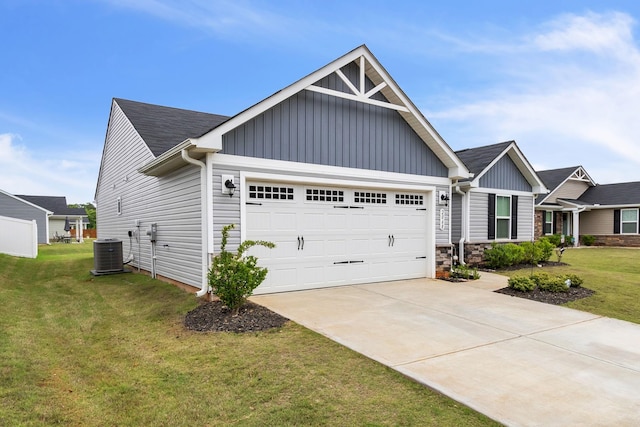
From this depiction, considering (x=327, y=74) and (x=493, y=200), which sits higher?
(x=327, y=74)

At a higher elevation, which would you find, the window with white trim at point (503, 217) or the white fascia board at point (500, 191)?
the white fascia board at point (500, 191)

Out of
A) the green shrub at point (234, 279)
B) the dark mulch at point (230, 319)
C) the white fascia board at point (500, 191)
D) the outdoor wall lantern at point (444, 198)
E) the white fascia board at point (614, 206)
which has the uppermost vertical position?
the white fascia board at point (500, 191)

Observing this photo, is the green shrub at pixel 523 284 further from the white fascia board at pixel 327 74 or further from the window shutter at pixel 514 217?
the window shutter at pixel 514 217

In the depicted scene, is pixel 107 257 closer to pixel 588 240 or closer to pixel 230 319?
pixel 230 319

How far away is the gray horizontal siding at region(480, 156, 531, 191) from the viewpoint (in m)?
13.0

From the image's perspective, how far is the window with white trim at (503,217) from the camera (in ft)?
44.3

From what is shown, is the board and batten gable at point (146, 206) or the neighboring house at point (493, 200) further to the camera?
the neighboring house at point (493, 200)

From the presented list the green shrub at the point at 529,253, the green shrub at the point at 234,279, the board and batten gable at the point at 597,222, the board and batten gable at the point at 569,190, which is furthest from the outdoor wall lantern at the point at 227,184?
the board and batten gable at the point at 597,222

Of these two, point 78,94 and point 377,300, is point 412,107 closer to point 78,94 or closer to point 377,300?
point 377,300

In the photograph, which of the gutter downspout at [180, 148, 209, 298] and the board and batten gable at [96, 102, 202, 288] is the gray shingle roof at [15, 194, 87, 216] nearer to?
the board and batten gable at [96, 102, 202, 288]

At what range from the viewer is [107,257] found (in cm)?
1084

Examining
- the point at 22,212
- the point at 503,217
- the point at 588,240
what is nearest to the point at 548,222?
the point at 588,240

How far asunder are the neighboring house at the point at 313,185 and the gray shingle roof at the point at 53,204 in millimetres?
29426

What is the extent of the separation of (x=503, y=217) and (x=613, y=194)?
1541cm
